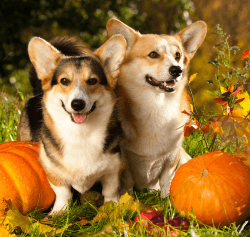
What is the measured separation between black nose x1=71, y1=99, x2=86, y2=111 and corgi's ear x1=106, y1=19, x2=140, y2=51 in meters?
0.82

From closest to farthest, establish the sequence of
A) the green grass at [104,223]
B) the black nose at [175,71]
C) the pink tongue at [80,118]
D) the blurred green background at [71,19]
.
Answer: the green grass at [104,223], the pink tongue at [80,118], the black nose at [175,71], the blurred green background at [71,19]

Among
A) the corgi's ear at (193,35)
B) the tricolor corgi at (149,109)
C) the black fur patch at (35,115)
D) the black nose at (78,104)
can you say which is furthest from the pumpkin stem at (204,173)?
the black fur patch at (35,115)

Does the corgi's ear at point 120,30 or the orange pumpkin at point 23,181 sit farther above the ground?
the corgi's ear at point 120,30

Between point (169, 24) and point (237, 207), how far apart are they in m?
4.94

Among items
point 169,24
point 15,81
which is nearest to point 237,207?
point 169,24

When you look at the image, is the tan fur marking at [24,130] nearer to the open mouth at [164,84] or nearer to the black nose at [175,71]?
the open mouth at [164,84]

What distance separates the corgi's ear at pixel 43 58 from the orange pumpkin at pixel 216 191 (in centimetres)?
111

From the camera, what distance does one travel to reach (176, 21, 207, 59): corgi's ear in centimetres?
252

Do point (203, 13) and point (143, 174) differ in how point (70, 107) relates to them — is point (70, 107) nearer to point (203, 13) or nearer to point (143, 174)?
point (143, 174)

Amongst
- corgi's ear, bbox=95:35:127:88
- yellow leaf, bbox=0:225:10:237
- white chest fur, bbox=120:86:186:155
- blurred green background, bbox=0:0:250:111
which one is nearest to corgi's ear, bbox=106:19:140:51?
corgi's ear, bbox=95:35:127:88

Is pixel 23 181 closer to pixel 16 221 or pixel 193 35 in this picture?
pixel 16 221

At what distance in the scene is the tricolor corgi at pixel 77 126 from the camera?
1.99m

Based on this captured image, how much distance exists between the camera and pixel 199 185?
185cm

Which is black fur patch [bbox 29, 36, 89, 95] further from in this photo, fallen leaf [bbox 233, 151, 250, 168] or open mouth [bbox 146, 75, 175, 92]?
fallen leaf [bbox 233, 151, 250, 168]
